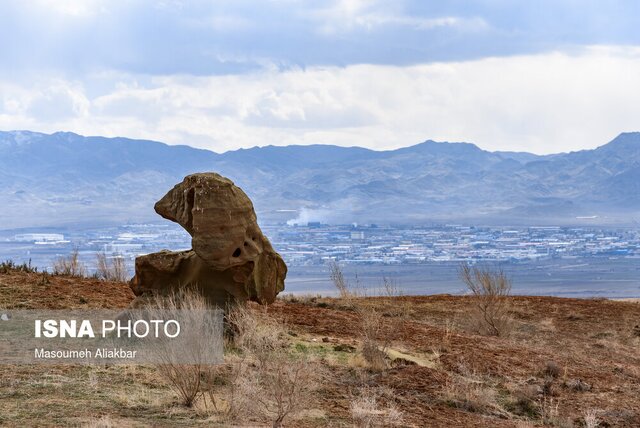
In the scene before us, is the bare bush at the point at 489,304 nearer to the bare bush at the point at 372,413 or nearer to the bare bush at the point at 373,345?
the bare bush at the point at 373,345

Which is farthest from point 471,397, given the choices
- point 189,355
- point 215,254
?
point 215,254

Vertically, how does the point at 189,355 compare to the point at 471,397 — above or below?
above

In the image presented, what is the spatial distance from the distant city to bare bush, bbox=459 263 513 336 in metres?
53.2

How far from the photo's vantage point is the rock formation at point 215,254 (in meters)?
15.7

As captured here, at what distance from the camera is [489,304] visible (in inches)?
945

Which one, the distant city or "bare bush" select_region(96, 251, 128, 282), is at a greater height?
"bare bush" select_region(96, 251, 128, 282)

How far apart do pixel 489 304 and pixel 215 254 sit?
33.3ft

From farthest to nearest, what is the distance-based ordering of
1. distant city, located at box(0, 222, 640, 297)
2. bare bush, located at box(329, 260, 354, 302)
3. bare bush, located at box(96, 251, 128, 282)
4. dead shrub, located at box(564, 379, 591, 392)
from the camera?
1. distant city, located at box(0, 222, 640, 297)
2. bare bush, located at box(96, 251, 128, 282)
3. bare bush, located at box(329, 260, 354, 302)
4. dead shrub, located at box(564, 379, 591, 392)

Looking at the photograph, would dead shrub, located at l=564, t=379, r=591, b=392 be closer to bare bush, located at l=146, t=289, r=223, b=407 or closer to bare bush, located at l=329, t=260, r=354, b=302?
bare bush, located at l=329, t=260, r=354, b=302

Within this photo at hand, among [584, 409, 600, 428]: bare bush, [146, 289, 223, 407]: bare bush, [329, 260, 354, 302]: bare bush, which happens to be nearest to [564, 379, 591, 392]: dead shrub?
[584, 409, 600, 428]: bare bush

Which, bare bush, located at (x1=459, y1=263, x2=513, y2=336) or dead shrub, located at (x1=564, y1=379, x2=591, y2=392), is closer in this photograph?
dead shrub, located at (x1=564, y1=379, x2=591, y2=392)

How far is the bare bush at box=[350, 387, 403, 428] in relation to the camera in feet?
41.5

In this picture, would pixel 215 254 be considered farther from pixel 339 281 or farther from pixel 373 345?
pixel 339 281

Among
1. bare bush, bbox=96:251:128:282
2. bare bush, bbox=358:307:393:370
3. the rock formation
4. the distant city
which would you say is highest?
the rock formation
